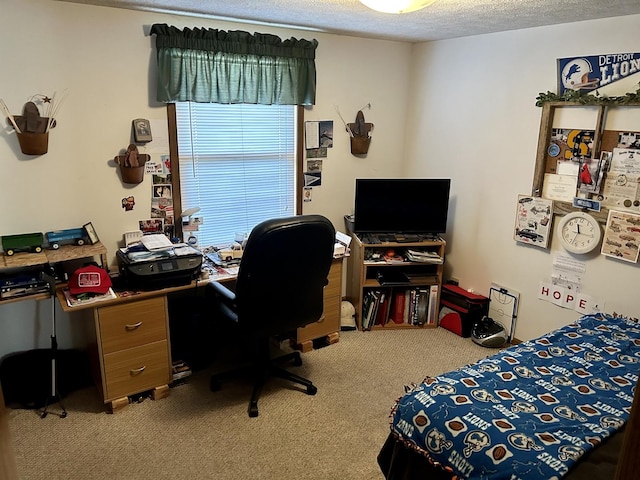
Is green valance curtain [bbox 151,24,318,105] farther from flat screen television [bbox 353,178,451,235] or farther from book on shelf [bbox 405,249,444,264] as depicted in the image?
book on shelf [bbox 405,249,444,264]

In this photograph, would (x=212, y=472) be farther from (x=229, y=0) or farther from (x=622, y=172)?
(x=622, y=172)

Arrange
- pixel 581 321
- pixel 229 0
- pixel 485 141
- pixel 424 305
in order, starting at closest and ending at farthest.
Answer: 1. pixel 229 0
2. pixel 581 321
3. pixel 485 141
4. pixel 424 305

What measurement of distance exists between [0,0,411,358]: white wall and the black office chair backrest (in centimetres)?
112

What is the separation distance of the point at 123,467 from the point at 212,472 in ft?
1.42

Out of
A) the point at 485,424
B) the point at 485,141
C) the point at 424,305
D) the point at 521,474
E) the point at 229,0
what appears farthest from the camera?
the point at 424,305

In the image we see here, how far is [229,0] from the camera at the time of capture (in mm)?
2510

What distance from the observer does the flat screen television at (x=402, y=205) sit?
11.9ft

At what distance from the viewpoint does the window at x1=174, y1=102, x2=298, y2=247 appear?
320 cm

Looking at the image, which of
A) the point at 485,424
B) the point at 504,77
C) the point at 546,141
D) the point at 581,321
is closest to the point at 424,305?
the point at 581,321

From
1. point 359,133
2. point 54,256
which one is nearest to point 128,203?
point 54,256

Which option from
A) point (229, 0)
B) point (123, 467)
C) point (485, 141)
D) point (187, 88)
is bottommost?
point (123, 467)

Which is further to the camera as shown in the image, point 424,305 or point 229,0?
point 424,305

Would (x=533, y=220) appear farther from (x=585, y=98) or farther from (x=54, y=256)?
(x=54, y=256)

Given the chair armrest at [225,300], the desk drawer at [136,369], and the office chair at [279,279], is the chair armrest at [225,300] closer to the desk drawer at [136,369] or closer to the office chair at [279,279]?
the office chair at [279,279]
